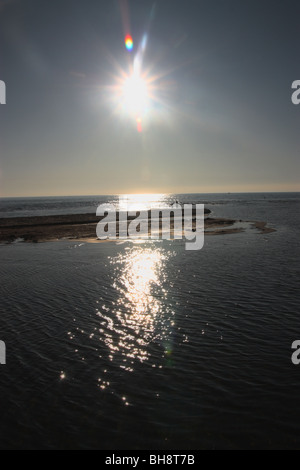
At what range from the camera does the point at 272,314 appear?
12453 millimetres

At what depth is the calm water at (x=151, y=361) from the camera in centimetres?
661

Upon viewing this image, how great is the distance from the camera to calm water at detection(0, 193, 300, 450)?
21.7 feet

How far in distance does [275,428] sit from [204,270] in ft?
45.3

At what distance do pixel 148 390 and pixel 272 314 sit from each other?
6.90 meters

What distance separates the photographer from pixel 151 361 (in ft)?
30.5

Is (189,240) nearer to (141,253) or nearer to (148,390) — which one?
(141,253)

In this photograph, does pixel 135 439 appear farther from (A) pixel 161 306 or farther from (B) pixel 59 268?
(B) pixel 59 268

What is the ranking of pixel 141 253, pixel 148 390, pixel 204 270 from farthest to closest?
pixel 141 253 → pixel 204 270 → pixel 148 390

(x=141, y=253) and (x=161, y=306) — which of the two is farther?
(x=141, y=253)

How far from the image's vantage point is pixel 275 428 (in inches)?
259

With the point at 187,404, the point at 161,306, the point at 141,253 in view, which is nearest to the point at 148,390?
the point at 187,404

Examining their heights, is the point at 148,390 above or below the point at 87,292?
below
